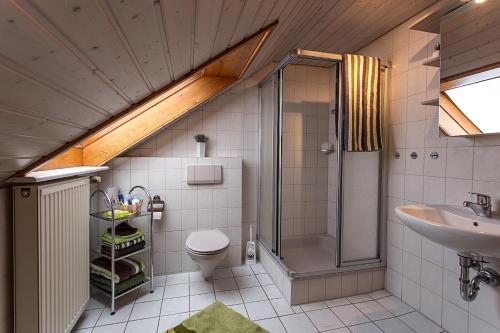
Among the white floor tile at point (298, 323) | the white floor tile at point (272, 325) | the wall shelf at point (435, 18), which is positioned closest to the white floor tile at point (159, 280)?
the white floor tile at point (272, 325)

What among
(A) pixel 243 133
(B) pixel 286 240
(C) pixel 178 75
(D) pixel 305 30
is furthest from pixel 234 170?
(D) pixel 305 30

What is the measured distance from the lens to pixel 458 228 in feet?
3.66

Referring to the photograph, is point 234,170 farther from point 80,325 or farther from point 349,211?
point 80,325

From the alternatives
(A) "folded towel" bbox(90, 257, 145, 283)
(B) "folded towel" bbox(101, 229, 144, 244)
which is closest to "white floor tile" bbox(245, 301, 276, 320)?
(A) "folded towel" bbox(90, 257, 145, 283)

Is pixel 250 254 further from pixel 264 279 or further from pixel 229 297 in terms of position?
pixel 229 297

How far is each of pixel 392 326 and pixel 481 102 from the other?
1.60 m

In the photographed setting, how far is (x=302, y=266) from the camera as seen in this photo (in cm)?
236

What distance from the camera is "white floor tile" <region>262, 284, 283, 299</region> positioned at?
6.91ft

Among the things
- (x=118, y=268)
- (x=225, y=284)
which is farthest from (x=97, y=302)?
(x=225, y=284)

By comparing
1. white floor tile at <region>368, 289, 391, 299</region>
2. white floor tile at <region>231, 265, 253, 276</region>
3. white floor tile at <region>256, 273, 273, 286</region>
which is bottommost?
white floor tile at <region>256, 273, 273, 286</region>

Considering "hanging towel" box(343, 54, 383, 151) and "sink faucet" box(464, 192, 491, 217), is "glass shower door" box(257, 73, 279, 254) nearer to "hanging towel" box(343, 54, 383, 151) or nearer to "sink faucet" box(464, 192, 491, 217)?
"hanging towel" box(343, 54, 383, 151)

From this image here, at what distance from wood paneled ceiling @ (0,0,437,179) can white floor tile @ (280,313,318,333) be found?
1.83 metres

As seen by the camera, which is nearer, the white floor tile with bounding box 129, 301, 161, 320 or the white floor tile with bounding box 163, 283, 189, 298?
the white floor tile with bounding box 129, 301, 161, 320

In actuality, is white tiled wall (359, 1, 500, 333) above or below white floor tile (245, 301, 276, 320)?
above
